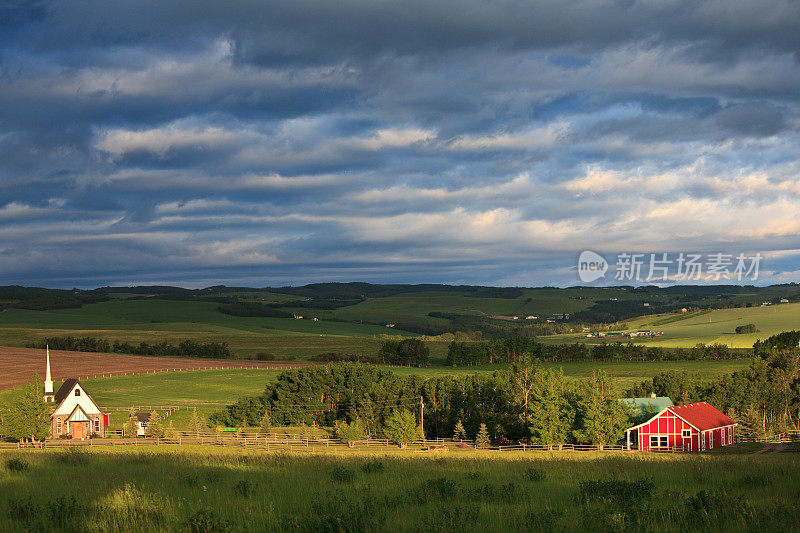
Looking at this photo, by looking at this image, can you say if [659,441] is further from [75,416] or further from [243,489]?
[243,489]

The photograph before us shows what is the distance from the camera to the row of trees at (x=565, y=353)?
537ft

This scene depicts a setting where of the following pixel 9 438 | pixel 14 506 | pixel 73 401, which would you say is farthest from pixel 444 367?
pixel 14 506

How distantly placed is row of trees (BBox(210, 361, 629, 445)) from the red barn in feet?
10.0

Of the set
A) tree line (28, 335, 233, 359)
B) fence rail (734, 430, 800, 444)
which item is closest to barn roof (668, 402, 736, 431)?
fence rail (734, 430, 800, 444)

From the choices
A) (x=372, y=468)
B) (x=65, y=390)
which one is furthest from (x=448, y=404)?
(x=372, y=468)

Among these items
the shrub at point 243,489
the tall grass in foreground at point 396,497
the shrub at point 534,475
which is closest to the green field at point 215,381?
the tall grass in foreground at point 396,497

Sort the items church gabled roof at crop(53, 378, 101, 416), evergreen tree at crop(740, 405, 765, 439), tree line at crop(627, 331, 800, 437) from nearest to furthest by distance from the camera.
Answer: church gabled roof at crop(53, 378, 101, 416), evergreen tree at crop(740, 405, 765, 439), tree line at crop(627, 331, 800, 437)

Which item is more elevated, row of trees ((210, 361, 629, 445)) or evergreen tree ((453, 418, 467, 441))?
row of trees ((210, 361, 629, 445))

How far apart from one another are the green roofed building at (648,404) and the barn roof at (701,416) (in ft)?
16.1

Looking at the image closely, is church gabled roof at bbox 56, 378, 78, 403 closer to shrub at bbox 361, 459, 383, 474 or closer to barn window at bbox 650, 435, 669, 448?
barn window at bbox 650, 435, 669, 448

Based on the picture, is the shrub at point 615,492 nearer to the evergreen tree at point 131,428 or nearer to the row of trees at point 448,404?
the row of trees at point 448,404

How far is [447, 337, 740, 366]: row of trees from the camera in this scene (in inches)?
6442

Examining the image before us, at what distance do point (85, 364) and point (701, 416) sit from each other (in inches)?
4198

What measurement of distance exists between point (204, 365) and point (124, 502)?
131382 millimetres
